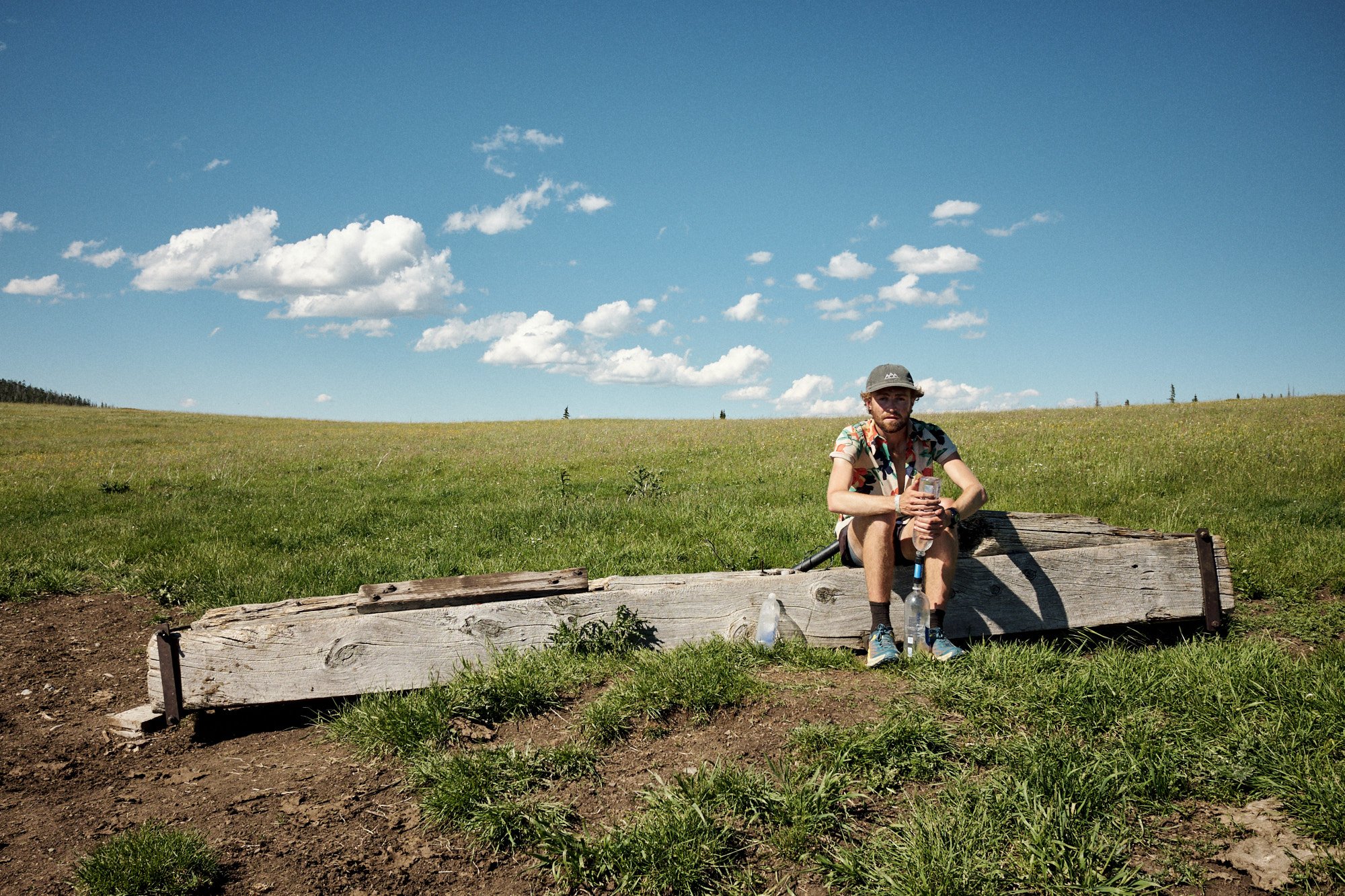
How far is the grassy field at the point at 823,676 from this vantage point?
10.2 feet

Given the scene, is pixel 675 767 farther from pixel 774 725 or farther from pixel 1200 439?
pixel 1200 439

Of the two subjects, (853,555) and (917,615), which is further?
(853,555)

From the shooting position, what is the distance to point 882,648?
4938 millimetres

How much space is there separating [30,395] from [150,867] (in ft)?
348

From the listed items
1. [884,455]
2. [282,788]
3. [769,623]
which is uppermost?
[884,455]

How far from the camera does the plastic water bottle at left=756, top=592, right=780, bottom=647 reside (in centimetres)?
518

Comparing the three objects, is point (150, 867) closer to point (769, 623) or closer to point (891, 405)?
point (769, 623)

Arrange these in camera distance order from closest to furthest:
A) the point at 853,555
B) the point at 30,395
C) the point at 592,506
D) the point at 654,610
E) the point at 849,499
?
the point at 849,499
the point at 654,610
the point at 853,555
the point at 592,506
the point at 30,395

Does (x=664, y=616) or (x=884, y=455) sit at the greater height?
(x=884, y=455)

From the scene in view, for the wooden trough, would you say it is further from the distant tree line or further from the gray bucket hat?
the distant tree line

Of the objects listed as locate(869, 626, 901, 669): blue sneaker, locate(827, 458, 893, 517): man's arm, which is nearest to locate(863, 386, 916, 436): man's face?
locate(827, 458, 893, 517): man's arm

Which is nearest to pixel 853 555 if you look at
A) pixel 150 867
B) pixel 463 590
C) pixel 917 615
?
pixel 917 615

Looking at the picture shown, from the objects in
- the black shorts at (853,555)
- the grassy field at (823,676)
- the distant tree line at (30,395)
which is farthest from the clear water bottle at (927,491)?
the distant tree line at (30,395)

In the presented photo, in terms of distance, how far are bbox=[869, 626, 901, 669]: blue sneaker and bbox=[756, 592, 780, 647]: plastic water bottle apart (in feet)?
2.13
